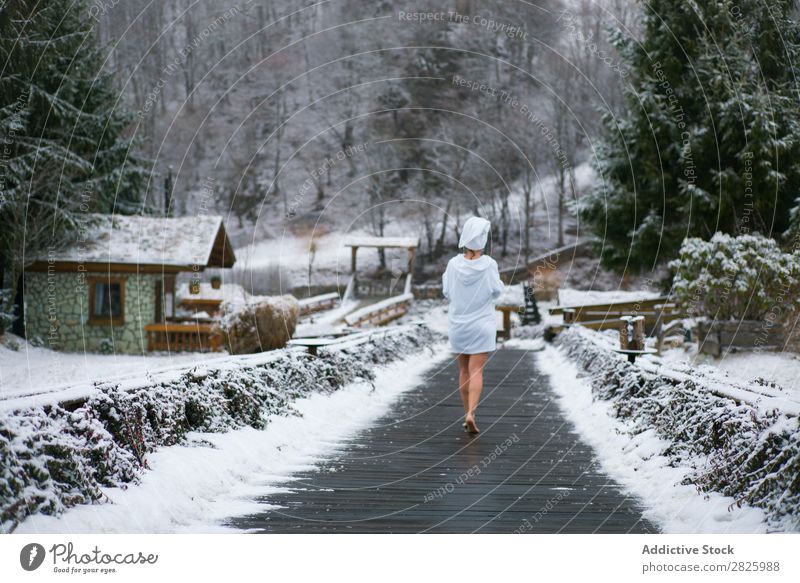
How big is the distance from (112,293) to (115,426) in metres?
19.3

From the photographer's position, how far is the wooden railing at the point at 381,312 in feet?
81.7

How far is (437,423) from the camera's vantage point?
25.4 feet

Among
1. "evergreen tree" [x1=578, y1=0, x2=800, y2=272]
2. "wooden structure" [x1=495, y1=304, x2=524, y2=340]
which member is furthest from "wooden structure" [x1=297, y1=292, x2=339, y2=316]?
"evergreen tree" [x1=578, y1=0, x2=800, y2=272]

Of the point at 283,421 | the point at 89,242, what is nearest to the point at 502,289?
the point at 283,421

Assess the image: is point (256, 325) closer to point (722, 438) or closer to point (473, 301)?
point (473, 301)

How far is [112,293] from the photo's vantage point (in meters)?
22.6

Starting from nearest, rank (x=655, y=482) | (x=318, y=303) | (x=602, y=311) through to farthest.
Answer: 1. (x=655, y=482)
2. (x=602, y=311)
3. (x=318, y=303)

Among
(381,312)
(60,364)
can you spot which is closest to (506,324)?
(381,312)

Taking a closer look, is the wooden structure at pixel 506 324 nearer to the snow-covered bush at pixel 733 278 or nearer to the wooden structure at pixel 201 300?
the wooden structure at pixel 201 300

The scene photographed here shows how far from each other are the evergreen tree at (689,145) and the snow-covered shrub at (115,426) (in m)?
9.07

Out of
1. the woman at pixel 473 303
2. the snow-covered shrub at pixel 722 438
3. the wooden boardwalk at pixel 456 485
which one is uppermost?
the woman at pixel 473 303

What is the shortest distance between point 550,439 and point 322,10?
52946 millimetres

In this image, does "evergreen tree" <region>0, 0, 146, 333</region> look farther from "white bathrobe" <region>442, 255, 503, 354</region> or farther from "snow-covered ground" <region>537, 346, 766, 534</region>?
"snow-covered ground" <region>537, 346, 766, 534</region>

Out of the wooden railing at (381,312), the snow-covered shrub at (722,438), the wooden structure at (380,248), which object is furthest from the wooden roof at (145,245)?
the snow-covered shrub at (722,438)
